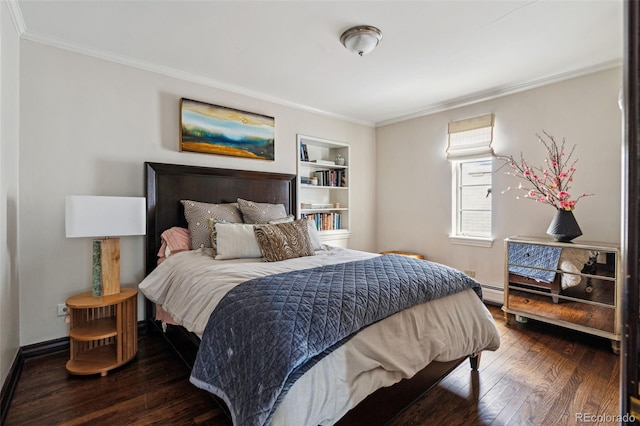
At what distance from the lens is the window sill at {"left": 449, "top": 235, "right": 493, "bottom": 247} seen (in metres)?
3.57

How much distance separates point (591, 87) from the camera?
9.37 feet

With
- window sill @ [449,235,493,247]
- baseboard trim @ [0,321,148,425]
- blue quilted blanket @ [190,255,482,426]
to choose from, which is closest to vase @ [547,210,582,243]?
window sill @ [449,235,493,247]

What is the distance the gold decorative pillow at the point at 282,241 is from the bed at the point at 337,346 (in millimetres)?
115

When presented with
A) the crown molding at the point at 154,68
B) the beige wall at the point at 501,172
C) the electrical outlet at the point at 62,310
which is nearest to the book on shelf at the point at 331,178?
the beige wall at the point at 501,172

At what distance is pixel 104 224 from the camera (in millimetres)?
2082

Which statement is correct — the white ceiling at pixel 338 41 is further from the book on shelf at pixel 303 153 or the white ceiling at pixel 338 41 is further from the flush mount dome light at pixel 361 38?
the book on shelf at pixel 303 153

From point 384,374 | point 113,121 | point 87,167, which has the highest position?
point 113,121

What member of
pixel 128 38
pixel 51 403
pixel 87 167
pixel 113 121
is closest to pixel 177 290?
pixel 51 403

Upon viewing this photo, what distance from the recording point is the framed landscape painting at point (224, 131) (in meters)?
3.00

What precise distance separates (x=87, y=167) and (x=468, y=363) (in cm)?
332

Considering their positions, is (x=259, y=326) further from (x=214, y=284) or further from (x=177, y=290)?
(x=177, y=290)

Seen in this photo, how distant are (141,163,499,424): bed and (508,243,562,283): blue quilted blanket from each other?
1.18 m

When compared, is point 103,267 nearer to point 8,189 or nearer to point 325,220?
point 8,189

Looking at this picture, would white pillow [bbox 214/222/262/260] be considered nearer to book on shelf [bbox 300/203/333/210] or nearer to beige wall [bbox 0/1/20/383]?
beige wall [bbox 0/1/20/383]
